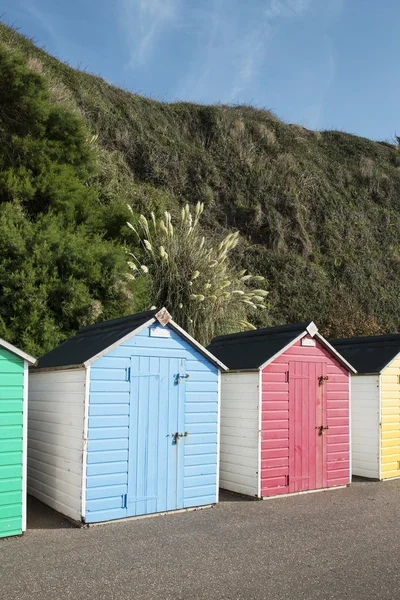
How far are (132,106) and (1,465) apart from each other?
72.7 feet

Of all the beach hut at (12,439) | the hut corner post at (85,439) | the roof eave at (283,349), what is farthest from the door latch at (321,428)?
the beach hut at (12,439)

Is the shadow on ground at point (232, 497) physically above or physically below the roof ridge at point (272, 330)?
below

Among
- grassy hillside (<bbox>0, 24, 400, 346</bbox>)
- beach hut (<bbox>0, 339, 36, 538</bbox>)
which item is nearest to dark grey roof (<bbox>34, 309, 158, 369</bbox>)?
beach hut (<bbox>0, 339, 36, 538</bbox>)

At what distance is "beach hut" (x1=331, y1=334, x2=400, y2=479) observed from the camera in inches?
440

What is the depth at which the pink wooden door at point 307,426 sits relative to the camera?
32.0ft

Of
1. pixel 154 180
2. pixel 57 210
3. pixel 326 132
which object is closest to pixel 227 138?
pixel 154 180

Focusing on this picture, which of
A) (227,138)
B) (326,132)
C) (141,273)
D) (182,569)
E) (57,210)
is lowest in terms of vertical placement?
(182,569)

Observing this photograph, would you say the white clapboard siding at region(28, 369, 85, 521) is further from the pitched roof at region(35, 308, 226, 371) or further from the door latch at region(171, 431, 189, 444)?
the door latch at region(171, 431, 189, 444)

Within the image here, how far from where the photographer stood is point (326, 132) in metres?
33.8

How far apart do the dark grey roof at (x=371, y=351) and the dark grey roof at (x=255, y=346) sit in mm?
2214

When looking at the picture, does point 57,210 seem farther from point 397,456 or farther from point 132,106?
point 132,106

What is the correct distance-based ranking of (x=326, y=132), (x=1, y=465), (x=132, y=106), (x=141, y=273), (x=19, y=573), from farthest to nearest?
(x=326, y=132) → (x=132, y=106) → (x=141, y=273) → (x=1, y=465) → (x=19, y=573)

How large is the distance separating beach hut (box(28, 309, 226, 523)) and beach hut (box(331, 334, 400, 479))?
12.8ft

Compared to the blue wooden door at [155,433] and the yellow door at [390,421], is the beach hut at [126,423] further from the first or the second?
the yellow door at [390,421]
